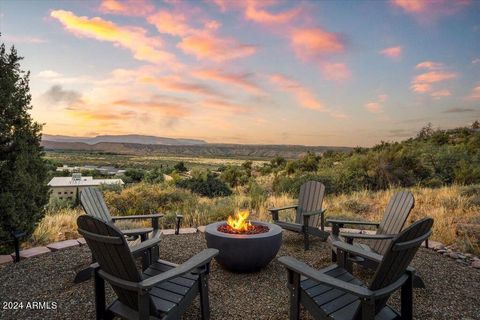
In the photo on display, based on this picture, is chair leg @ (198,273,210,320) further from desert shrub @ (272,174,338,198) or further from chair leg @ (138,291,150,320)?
desert shrub @ (272,174,338,198)

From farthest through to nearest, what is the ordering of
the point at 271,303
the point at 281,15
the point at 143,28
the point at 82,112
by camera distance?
the point at 82,112, the point at 143,28, the point at 281,15, the point at 271,303

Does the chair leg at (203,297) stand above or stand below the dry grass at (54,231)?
above

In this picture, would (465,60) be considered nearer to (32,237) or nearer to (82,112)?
(32,237)

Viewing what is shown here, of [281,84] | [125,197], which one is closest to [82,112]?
[125,197]

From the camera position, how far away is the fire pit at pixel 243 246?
3.47 metres

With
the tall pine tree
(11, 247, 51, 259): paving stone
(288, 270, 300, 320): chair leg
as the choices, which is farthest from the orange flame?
the tall pine tree

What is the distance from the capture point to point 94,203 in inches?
153

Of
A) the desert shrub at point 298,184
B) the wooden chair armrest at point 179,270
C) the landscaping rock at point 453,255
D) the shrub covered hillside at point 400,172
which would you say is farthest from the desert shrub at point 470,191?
the wooden chair armrest at point 179,270

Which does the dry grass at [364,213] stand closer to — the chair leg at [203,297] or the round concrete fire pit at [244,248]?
the round concrete fire pit at [244,248]

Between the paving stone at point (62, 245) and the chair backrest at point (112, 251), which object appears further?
the paving stone at point (62, 245)

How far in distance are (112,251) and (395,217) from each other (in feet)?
10.5

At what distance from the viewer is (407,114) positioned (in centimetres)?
1168

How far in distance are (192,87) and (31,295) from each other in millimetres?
11264

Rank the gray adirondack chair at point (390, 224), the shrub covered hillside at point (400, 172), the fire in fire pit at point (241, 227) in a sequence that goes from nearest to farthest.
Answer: the gray adirondack chair at point (390, 224) → the fire in fire pit at point (241, 227) → the shrub covered hillside at point (400, 172)
